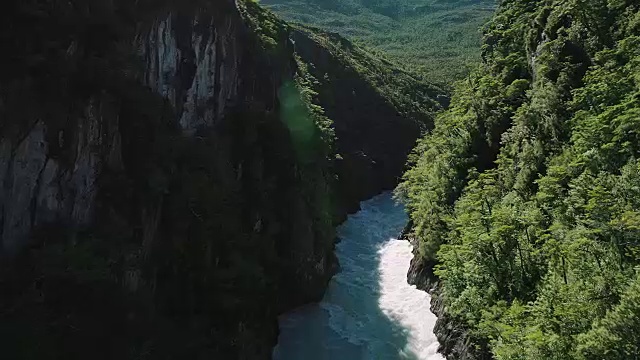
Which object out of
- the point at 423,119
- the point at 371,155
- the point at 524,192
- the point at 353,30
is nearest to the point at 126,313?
the point at 524,192

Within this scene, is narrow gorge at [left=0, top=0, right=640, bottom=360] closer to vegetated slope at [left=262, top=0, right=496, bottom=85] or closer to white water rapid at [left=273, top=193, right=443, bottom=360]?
white water rapid at [left=273, top=193, right=443, bottom=360]

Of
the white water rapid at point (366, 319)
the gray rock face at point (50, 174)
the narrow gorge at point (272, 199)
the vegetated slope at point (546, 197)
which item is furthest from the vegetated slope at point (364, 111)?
the gray rock face at point (50, 174)

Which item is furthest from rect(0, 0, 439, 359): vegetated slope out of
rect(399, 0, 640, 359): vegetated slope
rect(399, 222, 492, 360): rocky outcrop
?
rect(399, 0, 640, 359): vegetated slope

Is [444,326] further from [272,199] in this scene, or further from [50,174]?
[50,174]

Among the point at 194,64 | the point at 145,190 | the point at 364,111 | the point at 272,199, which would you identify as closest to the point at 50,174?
the point at 145,190

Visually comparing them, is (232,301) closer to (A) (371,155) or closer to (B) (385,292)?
(B) (385,292)
